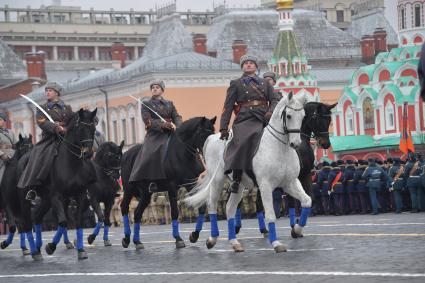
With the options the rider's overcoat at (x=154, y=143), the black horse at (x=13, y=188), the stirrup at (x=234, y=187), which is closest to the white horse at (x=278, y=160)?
the stirrup at (x=234, y=187)

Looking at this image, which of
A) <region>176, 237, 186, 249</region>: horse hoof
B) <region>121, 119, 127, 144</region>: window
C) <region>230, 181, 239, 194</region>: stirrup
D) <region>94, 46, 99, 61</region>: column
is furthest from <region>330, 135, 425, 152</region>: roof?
<region>94, 46, 99, 61</region>: column

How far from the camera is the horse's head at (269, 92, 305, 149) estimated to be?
16.6 m

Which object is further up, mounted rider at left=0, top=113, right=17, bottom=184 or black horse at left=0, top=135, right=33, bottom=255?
mounted rider at left=0, top=113, right=17, bottom=184

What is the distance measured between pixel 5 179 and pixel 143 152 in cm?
236

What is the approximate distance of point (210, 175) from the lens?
18.5 m

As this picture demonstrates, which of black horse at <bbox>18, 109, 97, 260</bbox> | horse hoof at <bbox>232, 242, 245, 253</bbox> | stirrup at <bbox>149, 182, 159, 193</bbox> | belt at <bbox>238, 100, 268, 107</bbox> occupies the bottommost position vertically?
horse hoof at <bbox>232, 242, 245, 253</bbox>

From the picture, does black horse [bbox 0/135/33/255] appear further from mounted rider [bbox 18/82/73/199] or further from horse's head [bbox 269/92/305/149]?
horse's head [bbox 269/92/305/149]

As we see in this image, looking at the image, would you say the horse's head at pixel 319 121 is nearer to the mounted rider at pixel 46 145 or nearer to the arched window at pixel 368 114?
the mounted rider at pixel 46 145

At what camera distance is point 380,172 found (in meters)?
33.8

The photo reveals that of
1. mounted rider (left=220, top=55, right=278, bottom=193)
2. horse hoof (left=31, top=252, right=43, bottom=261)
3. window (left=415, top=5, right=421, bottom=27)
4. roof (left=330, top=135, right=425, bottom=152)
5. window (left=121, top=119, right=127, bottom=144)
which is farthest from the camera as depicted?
window (left=415, top=5, right=421, bottom=27)

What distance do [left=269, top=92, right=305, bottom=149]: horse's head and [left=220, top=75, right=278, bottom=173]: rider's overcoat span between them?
20.1 inches

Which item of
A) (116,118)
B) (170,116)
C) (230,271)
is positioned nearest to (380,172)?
(170,116)

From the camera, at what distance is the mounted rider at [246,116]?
1725 cm

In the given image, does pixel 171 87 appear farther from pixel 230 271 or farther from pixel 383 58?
pixel 230 271
